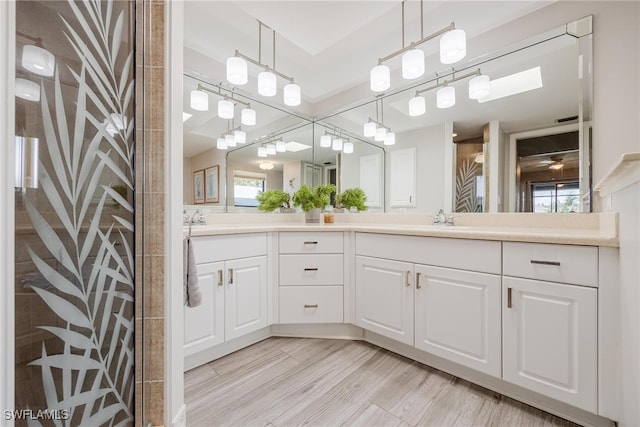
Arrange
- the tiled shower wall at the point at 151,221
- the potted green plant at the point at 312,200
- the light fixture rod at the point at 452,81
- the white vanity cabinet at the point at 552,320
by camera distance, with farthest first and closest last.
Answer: the potted green plant at the point at 312,200 < the light fixture rod at the point at 452,81 < the white vanity cabinet at the point at 552,320 < the tiled shower wall at the point at 151,221

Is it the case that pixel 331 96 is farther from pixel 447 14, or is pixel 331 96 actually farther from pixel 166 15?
pixel 166 15

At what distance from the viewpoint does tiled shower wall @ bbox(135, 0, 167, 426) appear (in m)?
0.92

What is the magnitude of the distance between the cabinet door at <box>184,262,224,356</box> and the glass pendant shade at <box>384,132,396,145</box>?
1781 mm

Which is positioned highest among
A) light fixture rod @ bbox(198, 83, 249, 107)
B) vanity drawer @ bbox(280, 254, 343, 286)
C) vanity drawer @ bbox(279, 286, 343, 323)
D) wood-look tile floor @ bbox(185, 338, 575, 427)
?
light fixture rod @ bbox(198, 83, 249, 107)

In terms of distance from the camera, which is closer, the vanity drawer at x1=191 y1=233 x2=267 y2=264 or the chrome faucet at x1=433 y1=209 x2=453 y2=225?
the vanity drawer at x1=191 y1=233 x2=267 y2=264

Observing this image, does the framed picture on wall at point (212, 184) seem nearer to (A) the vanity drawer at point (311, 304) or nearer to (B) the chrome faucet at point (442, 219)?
(A) the vanity drawer at point (311, 304)

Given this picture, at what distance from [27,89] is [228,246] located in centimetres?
123

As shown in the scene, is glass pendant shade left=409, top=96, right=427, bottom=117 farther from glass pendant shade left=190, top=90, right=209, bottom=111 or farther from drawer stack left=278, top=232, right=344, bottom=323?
glass pendant shade left=190, top=90, right=209, bottom=111

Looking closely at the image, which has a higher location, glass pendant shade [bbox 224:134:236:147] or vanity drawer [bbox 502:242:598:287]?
glass pendant shade [bbox 224:134:236:147]

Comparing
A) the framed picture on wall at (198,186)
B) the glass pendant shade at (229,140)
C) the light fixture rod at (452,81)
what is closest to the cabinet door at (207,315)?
the framed picture on wall at (198,186)

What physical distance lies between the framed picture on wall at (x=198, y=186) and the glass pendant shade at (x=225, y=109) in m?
0.51

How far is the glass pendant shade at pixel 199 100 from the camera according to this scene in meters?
2.05

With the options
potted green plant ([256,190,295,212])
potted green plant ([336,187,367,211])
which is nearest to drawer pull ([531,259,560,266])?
potted green plant ([336,187,367,211])

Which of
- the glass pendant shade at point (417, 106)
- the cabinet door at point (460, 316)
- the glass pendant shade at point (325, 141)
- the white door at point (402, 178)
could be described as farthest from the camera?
the glass pendant shade at point (325, 141)
